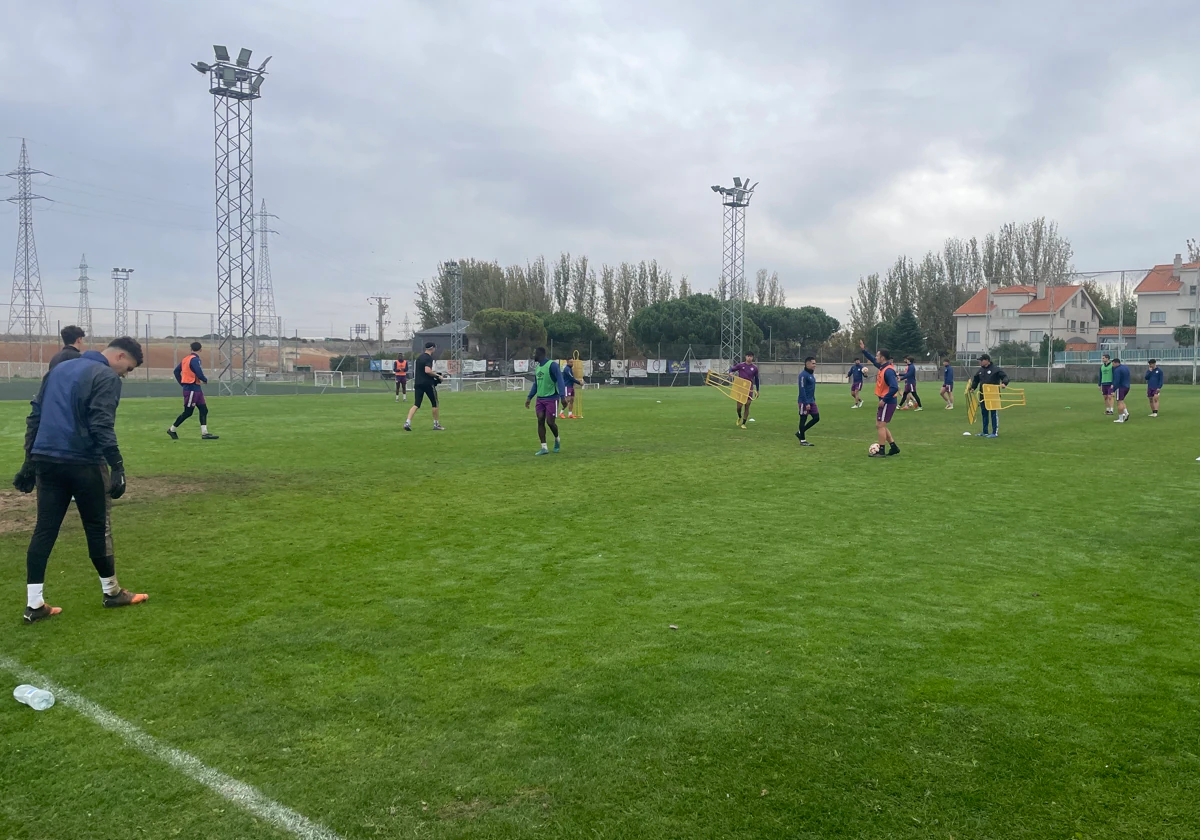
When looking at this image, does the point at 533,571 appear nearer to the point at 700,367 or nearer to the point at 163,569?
the point at 163,569

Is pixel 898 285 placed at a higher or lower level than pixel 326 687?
higher

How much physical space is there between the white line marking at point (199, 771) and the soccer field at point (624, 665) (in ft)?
0.14

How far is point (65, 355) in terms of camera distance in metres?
6.28

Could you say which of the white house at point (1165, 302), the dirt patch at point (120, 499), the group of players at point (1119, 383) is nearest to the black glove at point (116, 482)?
the dirt patch at point (120, 499)

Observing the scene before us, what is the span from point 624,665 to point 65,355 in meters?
4.82

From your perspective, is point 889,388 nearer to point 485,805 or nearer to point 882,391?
point 882,391

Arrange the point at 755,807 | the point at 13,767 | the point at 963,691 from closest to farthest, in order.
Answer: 1. the point at 755,807
2. the point at 13,767
3. the point at 963,691

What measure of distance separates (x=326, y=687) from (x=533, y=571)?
2637 mm

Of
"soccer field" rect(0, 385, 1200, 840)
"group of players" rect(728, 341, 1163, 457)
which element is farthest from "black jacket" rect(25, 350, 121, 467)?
"group of players" rect(728, 341, 1163, 457)

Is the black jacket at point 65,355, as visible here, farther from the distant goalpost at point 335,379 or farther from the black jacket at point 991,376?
the distant goalpost at point 335,379

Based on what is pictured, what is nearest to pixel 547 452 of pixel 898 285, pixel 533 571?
pixel 533 571

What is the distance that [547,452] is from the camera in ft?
50.6

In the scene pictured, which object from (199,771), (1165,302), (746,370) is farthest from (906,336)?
(199,771)

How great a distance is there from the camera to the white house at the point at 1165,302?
69.4 metres
